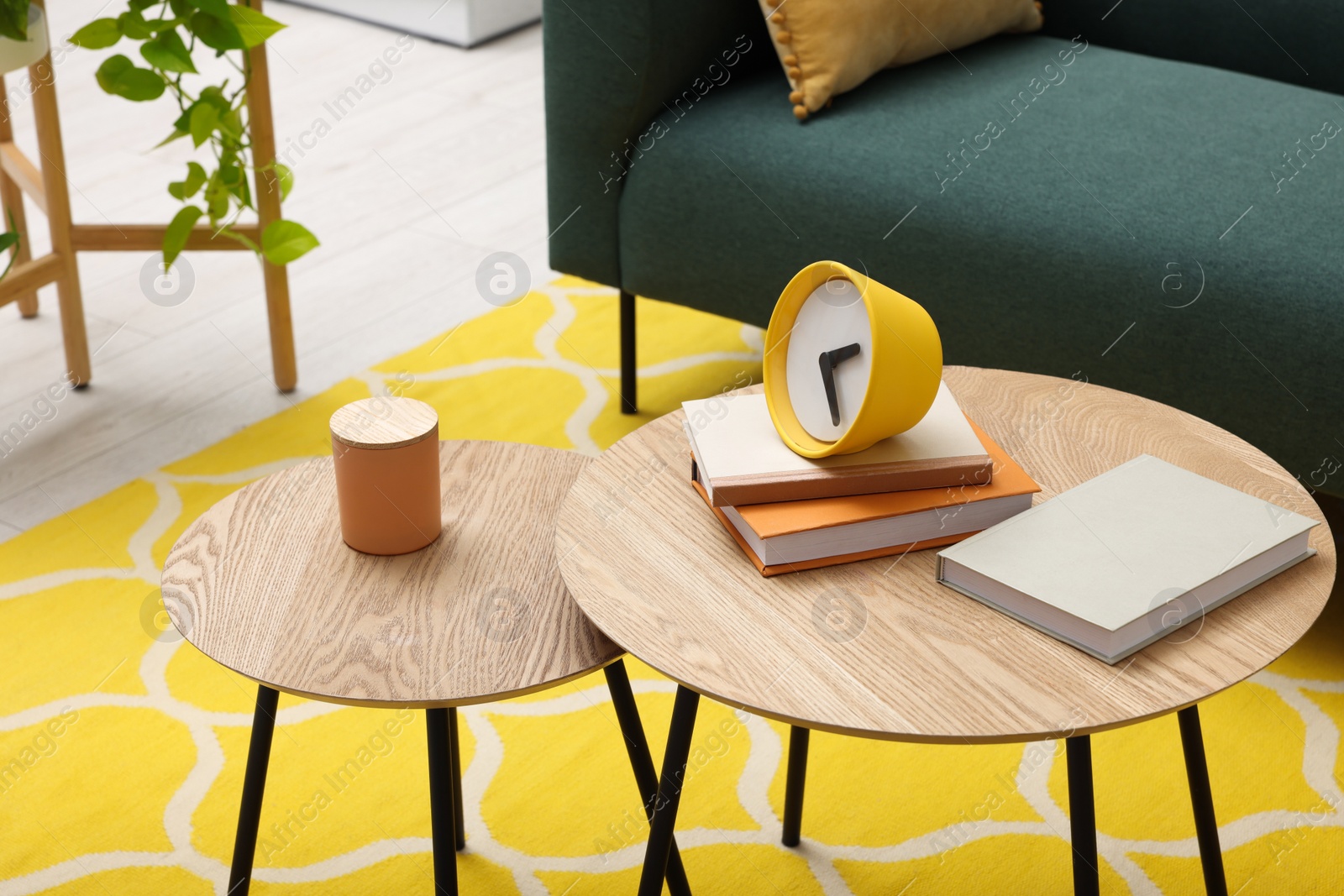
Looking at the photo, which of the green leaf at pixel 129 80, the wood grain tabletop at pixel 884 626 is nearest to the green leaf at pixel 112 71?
the green leaf at pixel 129 80

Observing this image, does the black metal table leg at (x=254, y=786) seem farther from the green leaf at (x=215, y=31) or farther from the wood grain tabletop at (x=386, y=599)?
the green leaf at (x=215, y=31)

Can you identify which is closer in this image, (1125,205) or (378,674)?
(378,674)

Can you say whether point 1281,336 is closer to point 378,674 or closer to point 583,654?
point 583,654

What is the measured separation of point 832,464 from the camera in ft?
3.00

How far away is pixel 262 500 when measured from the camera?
104cm

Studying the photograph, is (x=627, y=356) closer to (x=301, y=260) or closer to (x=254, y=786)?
(x=301, y=260)

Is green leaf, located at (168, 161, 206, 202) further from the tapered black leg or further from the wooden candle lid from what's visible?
the tapered black leg

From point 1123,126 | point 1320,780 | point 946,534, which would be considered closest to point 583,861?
point 946,534

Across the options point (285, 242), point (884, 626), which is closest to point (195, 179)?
point (285, 242)

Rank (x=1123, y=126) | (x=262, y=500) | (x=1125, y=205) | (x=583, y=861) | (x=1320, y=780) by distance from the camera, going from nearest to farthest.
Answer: (x=262, y=500) < (x=583, y=861) < (x=1320, y=780) < (x=1125, y=205) < (x=1123, y=126)

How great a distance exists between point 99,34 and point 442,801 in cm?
95

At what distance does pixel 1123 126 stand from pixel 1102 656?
1079 mm

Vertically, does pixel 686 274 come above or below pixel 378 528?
below

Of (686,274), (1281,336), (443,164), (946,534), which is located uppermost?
(946,534)
